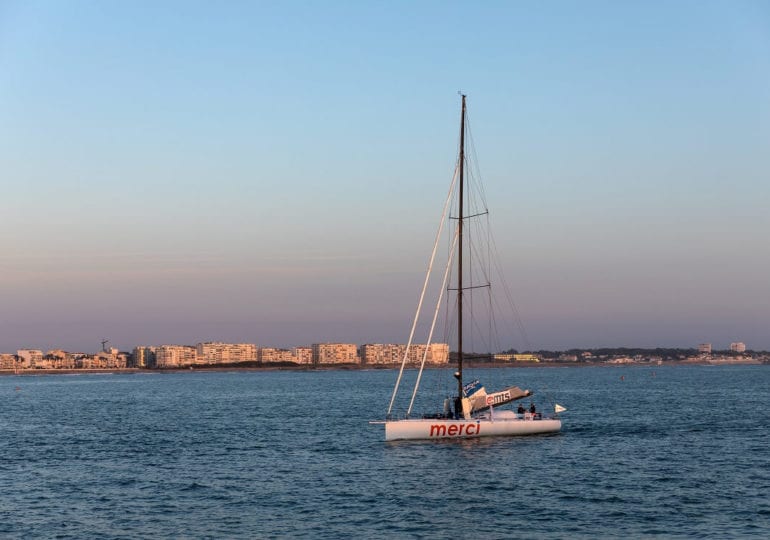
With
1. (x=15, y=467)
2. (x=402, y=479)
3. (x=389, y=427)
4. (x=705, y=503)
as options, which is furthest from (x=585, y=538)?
(x=15, y=467)

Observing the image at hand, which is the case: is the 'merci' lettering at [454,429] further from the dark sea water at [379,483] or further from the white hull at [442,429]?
the dark sea water at [379,483]

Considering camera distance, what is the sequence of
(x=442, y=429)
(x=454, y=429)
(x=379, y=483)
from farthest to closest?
1. (x=454, y=429)
2. (x=442, y=429)
3. (x=379, y=483)

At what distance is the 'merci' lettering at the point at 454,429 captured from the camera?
59.2m

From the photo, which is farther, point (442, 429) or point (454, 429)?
point (454, 429)

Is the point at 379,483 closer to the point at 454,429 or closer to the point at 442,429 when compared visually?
the point at 442,429

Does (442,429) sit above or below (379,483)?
above

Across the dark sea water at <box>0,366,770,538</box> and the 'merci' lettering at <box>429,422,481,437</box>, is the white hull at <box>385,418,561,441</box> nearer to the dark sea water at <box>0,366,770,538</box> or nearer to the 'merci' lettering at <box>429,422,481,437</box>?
the 'merci' lettering at <box>429,422,481,437</box>

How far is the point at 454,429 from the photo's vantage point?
59.7 metres

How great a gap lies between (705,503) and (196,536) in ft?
77.3

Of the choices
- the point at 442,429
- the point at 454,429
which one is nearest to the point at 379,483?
the point at 442,429

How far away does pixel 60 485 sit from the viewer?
46.6m

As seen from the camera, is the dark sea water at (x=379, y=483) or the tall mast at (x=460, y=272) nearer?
the dark sea water at (x=379, y=483)

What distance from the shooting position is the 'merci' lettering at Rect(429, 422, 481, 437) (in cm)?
5922

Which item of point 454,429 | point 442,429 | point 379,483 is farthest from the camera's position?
point 454,429
